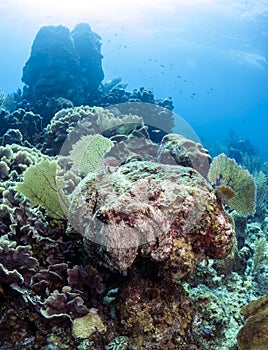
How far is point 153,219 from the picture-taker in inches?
105

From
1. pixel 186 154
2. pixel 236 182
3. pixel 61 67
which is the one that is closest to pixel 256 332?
pixel 236 182

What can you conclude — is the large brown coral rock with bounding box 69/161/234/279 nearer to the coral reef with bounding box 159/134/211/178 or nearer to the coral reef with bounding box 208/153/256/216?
the coral reef with bounding box 208/153/256/216

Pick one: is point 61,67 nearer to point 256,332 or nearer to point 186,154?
point 186,154

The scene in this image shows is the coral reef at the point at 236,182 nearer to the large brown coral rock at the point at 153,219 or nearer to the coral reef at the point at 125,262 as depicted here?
the coral reef at the point at 125,262

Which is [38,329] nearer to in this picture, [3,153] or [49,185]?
[49,185]

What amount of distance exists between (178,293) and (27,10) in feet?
132

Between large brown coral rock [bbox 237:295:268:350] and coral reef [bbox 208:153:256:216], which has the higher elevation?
coral reef [bbox 208:153:256:216]

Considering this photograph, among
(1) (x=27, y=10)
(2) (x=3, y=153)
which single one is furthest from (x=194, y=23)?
(2) (x=3, y=153)

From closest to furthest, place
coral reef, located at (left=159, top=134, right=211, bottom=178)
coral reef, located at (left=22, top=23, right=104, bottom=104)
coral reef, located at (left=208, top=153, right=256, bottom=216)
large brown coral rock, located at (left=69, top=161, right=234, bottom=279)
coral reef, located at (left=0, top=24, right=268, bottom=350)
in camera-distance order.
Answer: large brown coral rock, located at (left=69, top=161, right=234, bottom=279)
coral reef, located at (left=0, top=24, right=268, bottom=350)
coral reef, located at (left=208, top=153, right=256, bottom=216)
coral reef, located at (left=159, top=134, right=211, bottom=178)
coral reef, located at (left=22, top=23, right=104, bottom=104)

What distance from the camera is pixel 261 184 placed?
1038 centimetres

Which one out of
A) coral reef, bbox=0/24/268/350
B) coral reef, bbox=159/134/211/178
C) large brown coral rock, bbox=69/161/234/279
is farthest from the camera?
coral reef, bbox=159/134/211/178

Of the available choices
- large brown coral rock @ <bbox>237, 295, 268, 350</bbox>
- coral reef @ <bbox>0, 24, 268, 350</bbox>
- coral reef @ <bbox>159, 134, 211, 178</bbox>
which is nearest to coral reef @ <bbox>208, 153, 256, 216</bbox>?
coral reef @ <bbox>0, 24, 268, 350</bbox>

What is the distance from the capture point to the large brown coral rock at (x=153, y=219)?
265cm

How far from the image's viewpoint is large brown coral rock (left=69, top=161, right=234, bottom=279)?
2650 millimetres
